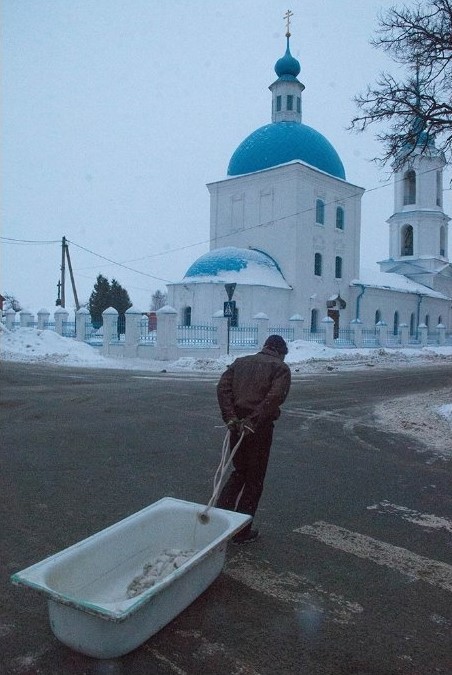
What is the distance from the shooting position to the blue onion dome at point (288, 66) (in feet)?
144

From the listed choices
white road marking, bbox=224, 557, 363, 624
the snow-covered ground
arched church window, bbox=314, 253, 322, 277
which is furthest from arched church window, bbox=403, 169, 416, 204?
white road marking, bbox=224, 557, 363, 624

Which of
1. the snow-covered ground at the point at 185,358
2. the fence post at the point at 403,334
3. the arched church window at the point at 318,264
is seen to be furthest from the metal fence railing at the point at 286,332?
the fence post at the point at 403,334

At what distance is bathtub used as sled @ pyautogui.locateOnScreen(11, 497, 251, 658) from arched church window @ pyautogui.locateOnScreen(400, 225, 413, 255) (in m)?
53.2

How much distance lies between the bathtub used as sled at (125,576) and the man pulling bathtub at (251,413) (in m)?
0.70

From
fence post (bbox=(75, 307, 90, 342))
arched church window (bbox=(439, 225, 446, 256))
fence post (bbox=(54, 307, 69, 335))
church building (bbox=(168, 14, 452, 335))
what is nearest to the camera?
fence post (bbox=(75, 307, 90, 342))

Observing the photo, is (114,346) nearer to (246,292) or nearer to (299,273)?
(246,292)

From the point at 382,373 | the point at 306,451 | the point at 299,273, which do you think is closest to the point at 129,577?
the point at 306,451

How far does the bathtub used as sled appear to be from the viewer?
9.27ft

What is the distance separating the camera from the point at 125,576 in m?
3.73

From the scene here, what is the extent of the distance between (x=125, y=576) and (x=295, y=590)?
110 cm

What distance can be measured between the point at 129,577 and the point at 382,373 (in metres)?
20.0

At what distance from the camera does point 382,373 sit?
887 inches

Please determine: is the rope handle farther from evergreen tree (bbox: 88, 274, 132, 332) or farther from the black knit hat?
evergreen tree (bbox: 88, 274, 132, 332)

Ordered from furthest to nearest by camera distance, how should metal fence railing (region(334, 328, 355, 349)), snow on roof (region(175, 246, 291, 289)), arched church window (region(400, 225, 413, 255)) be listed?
arched church window (region(400, 225, 413, 255)) < snow on roof (region(175, 246, 291, 289)) < metal fence railing (region(334, 328, 355, 349))
